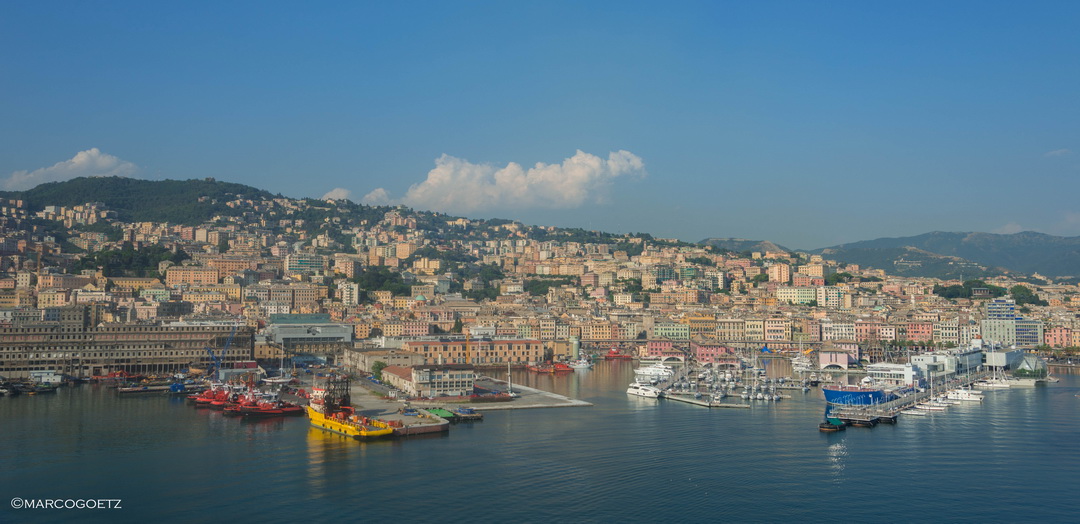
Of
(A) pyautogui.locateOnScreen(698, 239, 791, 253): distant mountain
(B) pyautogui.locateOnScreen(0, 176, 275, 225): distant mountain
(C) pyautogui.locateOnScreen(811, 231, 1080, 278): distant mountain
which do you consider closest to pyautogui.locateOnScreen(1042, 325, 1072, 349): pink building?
(B) pyautogui.locateOnScreen(0, 176, 275, 225): distant mountain

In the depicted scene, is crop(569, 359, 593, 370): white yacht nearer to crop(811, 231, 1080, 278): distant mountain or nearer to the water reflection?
the water reflection

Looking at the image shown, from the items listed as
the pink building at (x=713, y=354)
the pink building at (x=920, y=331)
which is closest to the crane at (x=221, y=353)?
the pink building at (x=713, y=354)

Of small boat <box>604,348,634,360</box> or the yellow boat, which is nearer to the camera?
the yellow boat

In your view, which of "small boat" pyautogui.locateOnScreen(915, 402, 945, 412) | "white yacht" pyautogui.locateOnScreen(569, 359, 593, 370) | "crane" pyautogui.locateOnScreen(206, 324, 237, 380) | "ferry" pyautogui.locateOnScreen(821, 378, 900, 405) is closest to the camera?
"ferry" pyautogui.locateOnScreen(821, 378, 900, 405)

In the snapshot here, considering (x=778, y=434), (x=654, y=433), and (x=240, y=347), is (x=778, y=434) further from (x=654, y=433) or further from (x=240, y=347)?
(x=240, y=347)

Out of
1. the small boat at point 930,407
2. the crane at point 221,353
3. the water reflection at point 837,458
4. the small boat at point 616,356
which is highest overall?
the crane at point 221,353

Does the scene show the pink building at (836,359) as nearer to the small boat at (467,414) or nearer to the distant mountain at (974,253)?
the small boat at (467,414)

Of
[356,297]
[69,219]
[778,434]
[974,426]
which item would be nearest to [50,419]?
[778,434]

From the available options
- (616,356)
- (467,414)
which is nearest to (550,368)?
(616,356)
